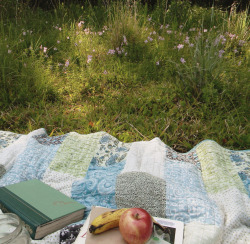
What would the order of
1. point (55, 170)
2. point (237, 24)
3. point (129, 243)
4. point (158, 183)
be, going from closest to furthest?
point (129, 243) → point (158, 183) → point (55, 170) → point (237, 24)

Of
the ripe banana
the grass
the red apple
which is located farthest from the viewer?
the grass

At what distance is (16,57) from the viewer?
4117 mm

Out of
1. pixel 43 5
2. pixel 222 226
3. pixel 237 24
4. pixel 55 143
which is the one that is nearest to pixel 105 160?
pixel 55 143

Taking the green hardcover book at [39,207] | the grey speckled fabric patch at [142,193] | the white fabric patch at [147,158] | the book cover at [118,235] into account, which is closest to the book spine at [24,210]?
the green hardcover book at [39,207]

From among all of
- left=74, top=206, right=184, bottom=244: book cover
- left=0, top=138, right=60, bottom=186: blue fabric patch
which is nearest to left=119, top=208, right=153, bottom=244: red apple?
left=74, top=206, right=184, bottom=244: book cover

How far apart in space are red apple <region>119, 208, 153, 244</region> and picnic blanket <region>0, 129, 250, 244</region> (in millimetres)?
339

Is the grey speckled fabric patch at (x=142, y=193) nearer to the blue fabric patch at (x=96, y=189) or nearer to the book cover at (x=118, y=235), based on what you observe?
the blue fabric patch at (x=96, y=189)

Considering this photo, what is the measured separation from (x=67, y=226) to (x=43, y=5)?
19.5 ft

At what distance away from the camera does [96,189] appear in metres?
2.07

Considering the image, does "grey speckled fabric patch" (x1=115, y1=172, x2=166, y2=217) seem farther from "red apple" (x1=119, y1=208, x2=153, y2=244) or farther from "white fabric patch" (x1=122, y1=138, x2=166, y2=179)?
"red apple" (x1=119, y1=208, x2=153, y2=244)

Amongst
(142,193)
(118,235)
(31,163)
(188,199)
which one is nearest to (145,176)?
(142,193)

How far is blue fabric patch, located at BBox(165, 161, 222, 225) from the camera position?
1.79 metres

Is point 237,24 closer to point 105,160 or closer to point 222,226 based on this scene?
point 105,160

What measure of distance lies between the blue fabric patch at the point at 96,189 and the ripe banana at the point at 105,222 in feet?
1.45
